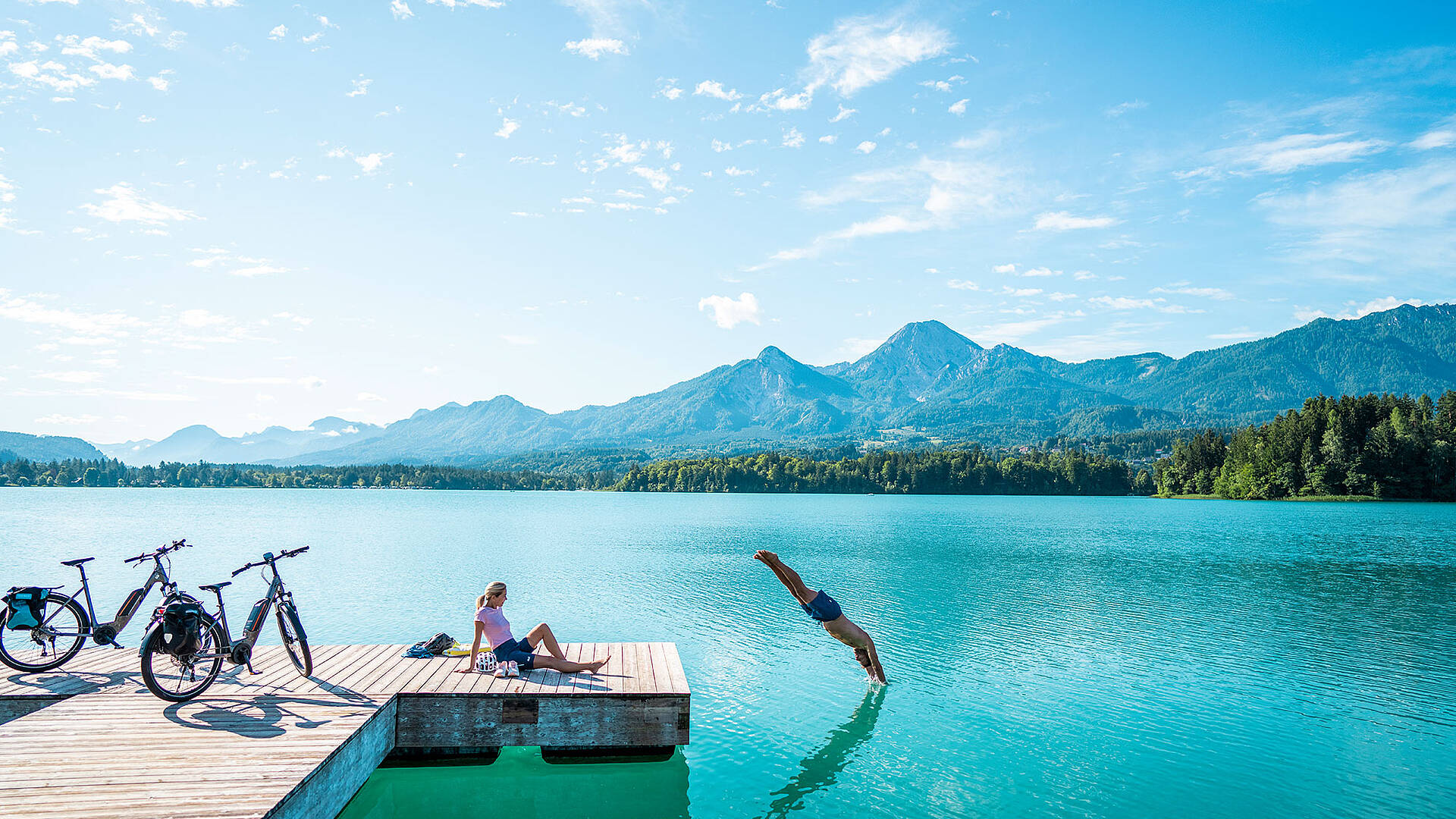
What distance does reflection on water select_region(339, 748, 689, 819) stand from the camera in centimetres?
1141

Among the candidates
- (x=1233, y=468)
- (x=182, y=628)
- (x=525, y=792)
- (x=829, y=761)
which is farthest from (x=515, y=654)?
(x=1233, y=468)

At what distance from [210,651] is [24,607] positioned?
3.60m

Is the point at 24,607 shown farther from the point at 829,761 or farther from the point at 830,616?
the point at 830,616

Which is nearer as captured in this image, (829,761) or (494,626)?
(494,626)

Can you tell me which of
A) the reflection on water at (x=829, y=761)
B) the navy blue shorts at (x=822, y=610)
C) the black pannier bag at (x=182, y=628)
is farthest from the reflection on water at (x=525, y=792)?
the navy blue shorts at (x=822, y=610)

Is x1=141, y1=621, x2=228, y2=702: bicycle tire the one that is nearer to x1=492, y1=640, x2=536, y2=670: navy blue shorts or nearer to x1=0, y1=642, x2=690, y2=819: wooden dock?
x1=0, y1=642, x2=690, y2=819: wooden dock

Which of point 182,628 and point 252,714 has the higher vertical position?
point 182,628

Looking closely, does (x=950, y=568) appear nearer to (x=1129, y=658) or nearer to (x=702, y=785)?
(x=1129, y=658)

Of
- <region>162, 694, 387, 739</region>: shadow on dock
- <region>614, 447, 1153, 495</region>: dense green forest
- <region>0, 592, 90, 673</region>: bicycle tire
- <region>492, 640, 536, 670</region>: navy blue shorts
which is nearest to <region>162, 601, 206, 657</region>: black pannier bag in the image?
<region>162, 694, 387, 739</region>: shadow on dock

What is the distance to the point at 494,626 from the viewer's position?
12906 millimetres

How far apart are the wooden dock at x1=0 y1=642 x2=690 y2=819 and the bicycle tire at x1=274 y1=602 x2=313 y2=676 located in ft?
0.80

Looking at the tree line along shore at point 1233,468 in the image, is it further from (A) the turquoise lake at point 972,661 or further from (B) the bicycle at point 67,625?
(B) the bicycle at point 67,625

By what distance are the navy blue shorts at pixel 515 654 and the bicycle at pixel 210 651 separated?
9.46 feet

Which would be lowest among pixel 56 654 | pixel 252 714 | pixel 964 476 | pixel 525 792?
pixel 525 792
